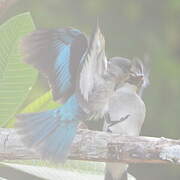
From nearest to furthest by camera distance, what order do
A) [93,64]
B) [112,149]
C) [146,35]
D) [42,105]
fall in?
1. [112,149]
2. [93,64]
3. [42,105]
4. [146,35]

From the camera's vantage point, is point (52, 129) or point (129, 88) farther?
point (129, 88)

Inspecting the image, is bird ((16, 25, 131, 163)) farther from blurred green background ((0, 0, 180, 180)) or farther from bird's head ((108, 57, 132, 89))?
blurred green background ((0, 0, 180, 180))

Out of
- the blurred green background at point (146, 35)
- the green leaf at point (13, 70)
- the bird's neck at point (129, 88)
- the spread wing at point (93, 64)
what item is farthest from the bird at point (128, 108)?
the blurred green background at point (146, 35)

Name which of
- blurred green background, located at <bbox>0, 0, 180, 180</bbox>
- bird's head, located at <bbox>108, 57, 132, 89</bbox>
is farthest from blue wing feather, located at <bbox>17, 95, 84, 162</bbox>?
blurred green background, located at <bbox>0, 0, 180, 180</bbox>

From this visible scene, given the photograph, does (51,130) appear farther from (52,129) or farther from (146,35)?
(146,35)

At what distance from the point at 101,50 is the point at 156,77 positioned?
247 centimetres

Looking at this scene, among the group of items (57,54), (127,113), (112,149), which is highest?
(57,54)

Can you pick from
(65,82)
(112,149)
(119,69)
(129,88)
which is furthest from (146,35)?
(112,149)

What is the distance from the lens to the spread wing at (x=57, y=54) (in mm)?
1793

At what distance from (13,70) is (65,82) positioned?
0.14m

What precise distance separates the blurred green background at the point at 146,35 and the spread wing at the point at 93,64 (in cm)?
195

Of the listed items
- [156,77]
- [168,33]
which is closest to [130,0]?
[168,33]

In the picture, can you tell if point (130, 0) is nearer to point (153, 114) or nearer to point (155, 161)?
point (153, 114)

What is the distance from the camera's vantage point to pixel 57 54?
74.0 inches
